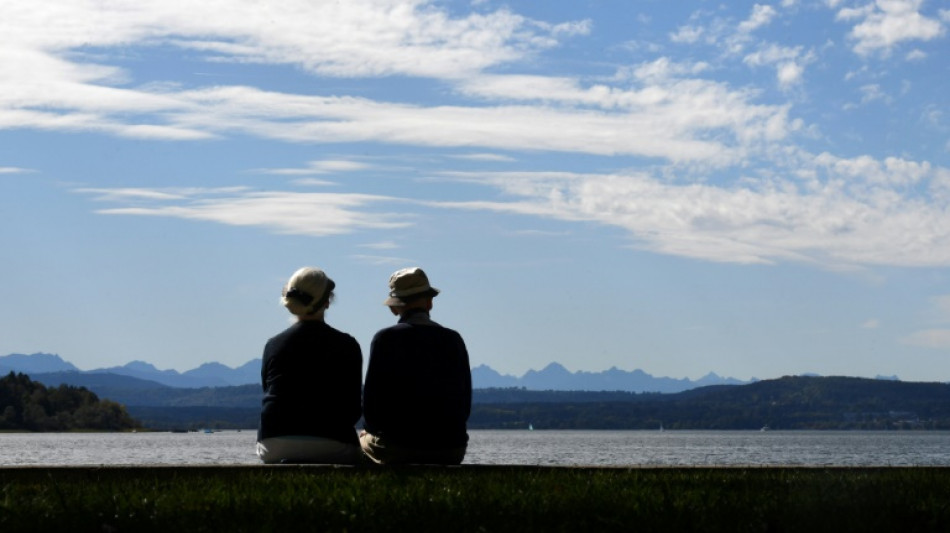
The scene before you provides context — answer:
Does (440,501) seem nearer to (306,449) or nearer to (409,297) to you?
(306,449)

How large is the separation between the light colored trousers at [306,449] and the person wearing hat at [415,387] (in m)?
0.48

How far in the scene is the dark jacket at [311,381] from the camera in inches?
468

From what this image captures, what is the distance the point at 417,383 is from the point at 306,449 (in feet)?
3.81

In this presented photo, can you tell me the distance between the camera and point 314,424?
1198 cm

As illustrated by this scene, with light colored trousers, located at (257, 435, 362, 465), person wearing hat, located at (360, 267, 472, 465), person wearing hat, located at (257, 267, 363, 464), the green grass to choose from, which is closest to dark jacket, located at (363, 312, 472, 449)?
person wearing hat, located at (360, 267, 472, 465)

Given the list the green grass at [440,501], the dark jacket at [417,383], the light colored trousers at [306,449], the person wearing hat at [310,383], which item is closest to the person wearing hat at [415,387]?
the dark jacket at [417,383]

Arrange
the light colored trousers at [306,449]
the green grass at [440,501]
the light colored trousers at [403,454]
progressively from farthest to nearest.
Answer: the light colored trousers at [403,454], the light colored trousers at [306,449], the green grass at [440,501]

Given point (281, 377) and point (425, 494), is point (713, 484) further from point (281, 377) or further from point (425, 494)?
point (281, 377)

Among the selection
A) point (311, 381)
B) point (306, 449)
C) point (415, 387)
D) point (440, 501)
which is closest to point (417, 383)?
point (415, 387)

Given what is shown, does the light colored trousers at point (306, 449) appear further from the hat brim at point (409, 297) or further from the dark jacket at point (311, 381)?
the hat brim at point (409, 297)

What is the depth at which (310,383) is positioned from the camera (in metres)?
11.9

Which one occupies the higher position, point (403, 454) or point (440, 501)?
point (403, 454)

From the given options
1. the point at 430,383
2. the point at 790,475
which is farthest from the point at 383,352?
the point at 790,475

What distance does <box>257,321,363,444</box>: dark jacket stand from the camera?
11875 millimetres
